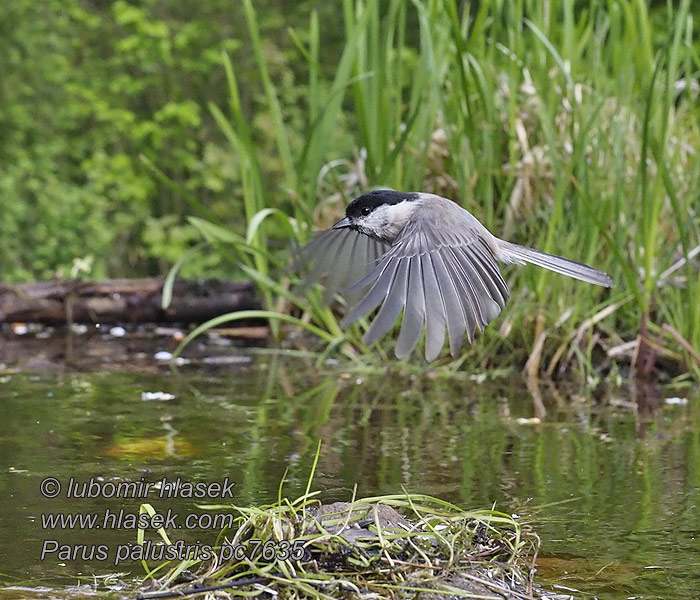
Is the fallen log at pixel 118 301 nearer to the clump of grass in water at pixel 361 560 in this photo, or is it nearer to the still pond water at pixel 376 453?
the still pond water at pixel 376 453

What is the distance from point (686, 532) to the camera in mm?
2580

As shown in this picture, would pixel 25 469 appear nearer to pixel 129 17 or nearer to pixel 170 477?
pixel 170 477

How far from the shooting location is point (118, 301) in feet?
19.6

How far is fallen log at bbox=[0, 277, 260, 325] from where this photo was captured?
590 centimetres

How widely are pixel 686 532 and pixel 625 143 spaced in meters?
2.71

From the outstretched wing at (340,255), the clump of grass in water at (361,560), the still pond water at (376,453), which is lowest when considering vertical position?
the still pond water at (376,453)

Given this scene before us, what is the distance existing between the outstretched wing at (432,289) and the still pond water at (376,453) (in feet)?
1.82

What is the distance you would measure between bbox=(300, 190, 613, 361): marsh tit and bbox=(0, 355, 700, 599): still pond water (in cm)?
55

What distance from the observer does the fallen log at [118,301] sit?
5898 mm

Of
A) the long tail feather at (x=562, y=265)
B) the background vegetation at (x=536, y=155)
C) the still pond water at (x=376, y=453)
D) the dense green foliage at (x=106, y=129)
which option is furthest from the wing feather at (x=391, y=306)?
the dense green foliage at (x=106, y=129)

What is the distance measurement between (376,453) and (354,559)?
1356 millimetres

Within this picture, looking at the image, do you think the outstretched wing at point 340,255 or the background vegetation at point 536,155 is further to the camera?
the background vegetation at point 536,155

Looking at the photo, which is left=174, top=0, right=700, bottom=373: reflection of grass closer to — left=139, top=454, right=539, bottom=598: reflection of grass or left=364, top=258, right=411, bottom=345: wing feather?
left=364, top=258, right=411, bottom=345: wing feather

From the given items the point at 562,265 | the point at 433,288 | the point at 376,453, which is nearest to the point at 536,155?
the point at 562,265
